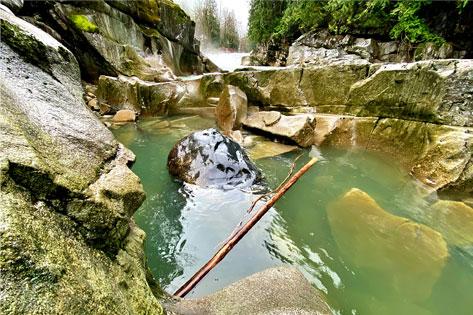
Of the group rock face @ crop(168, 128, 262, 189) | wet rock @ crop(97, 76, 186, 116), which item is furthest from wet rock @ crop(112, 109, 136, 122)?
rock face @ crop(168, 128, 262, 189)

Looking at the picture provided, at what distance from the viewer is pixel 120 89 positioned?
31.3 ft

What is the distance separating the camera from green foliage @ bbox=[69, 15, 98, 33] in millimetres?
10891

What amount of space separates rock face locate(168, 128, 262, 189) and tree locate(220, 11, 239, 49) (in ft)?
88.5

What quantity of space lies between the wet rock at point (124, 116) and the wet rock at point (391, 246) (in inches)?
298

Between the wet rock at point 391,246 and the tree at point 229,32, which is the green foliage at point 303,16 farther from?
the wet rock at point 391,246

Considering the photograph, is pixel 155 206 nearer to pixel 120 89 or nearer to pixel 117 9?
pixel 120 89

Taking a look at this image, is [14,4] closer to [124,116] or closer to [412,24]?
[124,116]

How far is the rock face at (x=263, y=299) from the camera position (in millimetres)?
1787

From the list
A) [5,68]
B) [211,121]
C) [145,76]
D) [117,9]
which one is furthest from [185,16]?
[5,68]

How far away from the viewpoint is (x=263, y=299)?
1.90 metres

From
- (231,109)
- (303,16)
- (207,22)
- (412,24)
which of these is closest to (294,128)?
(231,109)

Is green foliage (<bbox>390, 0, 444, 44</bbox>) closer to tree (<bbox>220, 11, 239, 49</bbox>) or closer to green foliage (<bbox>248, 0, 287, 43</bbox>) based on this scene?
green foliage (<bbox>248, 0, 287, 43</bbox>)

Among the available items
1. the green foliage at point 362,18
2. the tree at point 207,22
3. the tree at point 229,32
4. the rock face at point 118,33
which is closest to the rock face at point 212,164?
the rock face at point 118,33

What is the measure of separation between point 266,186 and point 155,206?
1880mm
